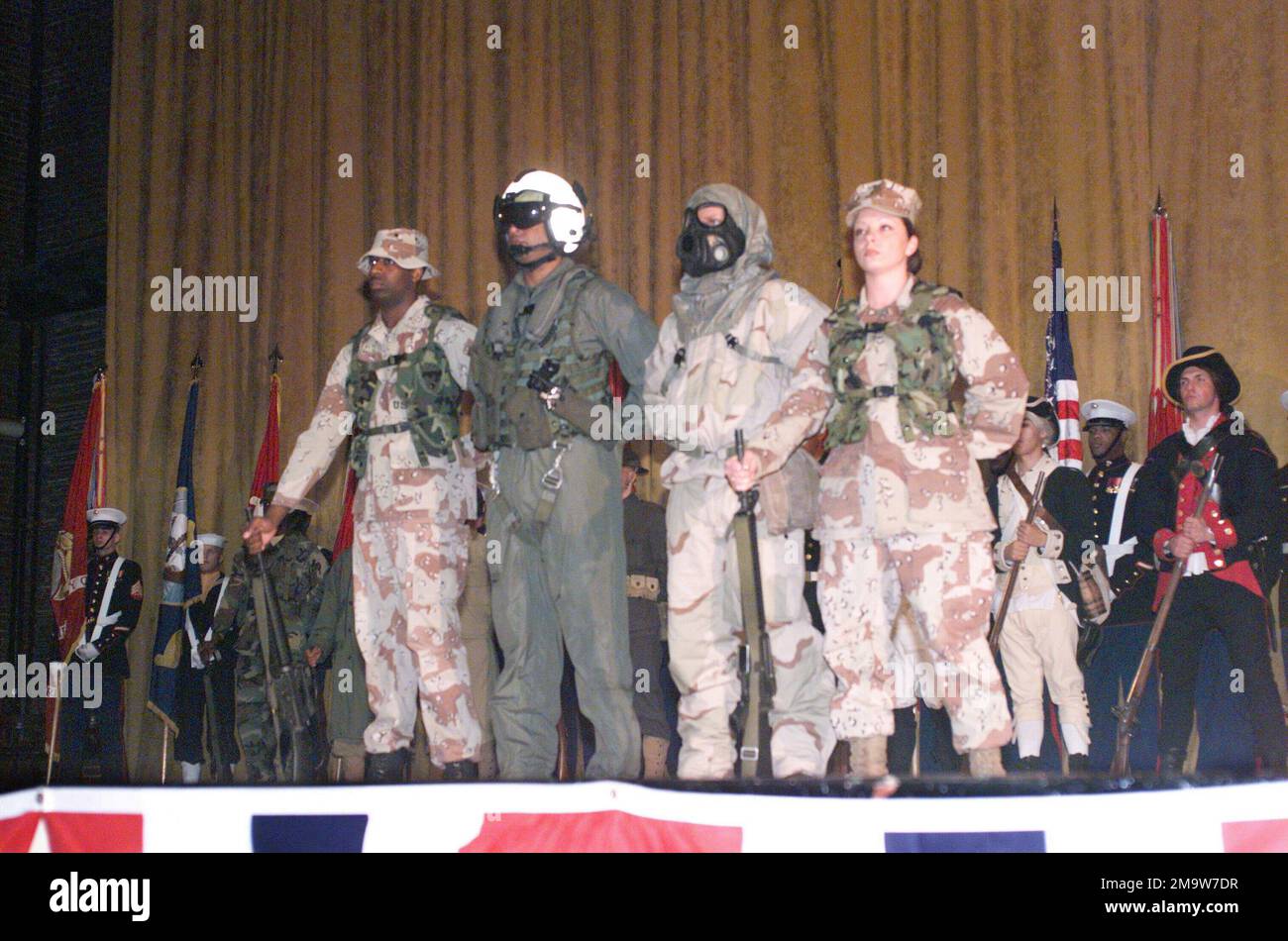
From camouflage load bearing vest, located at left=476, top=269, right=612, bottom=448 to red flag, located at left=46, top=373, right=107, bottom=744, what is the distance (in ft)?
13.9

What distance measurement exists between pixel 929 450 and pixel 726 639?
0.94m

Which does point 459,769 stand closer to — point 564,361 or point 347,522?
point 564,361

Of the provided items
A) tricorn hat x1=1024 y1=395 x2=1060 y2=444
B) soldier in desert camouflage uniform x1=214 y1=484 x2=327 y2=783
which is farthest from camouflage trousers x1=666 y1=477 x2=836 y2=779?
soldier in desert camouflage uniform x1=214 y1=484 x2=327 y2=783

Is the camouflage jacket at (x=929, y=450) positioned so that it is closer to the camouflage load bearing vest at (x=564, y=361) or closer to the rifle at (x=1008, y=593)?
the camouflage load bearing vest at (x=564, y=361)

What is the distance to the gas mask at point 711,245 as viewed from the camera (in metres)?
5.07

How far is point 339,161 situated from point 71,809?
5.78 meters

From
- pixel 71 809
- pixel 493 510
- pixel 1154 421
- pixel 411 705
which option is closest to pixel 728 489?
pixel 493 510

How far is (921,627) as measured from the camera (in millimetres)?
4852

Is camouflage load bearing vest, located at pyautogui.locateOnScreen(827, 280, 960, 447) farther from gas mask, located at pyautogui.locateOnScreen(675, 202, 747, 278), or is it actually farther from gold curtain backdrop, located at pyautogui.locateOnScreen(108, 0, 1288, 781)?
gold curtain backdrop, located at pyautogui.locateOnScreen(108, 0, 1288, 781)

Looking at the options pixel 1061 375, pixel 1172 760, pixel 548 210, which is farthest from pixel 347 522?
pixel 1172 760

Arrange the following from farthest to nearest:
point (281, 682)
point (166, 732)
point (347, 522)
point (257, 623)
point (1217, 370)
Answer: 1. point (166, 732)
2. point (347, 522)
3. point (257, 623)
4. point (1217, 370)
5. point (281, 682)

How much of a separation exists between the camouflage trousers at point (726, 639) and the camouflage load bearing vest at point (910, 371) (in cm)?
48

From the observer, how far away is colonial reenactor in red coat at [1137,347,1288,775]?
596cm
